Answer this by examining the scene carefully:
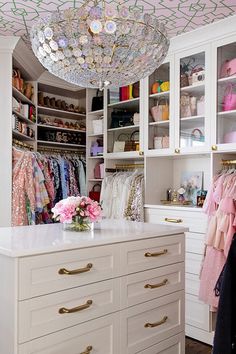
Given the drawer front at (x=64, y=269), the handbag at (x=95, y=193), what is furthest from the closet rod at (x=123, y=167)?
the drawer front at (x=64, y=269)

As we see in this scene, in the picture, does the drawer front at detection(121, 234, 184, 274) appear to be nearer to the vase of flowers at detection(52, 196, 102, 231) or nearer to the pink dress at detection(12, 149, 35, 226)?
the vase of flowers at detection(52, 196, 102, 231)

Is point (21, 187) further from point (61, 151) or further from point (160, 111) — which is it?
point (160, 111)

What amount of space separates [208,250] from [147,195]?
910 millimetres

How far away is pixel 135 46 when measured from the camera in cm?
180

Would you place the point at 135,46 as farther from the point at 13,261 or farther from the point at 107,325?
the point at 107,325

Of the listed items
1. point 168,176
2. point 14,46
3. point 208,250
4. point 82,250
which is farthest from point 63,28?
point 168,176

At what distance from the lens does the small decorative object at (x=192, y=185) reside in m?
3.57

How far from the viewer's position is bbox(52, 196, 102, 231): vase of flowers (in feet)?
6.63

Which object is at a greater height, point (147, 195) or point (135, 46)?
point (135, 46)

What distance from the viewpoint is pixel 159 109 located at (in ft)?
11.7

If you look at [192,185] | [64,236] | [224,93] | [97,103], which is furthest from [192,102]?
[64,236]

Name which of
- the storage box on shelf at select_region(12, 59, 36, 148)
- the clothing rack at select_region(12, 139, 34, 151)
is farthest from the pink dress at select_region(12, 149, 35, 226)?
Answer: the storage box on shelf at select_region(12, 59, 36, 148)

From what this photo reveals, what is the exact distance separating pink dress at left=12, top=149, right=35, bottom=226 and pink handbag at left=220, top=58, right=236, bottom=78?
77.1 inches

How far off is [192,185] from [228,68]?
117 centimetres
